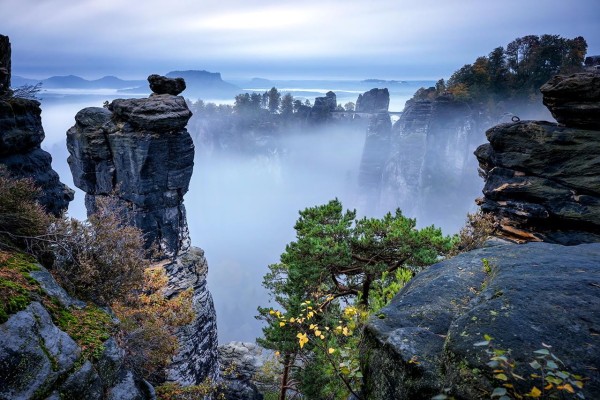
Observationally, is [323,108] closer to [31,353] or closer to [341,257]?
[341,257]

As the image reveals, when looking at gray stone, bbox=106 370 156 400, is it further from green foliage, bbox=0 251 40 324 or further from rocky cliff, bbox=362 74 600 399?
rocky cliff, bbox=362 74 600 399

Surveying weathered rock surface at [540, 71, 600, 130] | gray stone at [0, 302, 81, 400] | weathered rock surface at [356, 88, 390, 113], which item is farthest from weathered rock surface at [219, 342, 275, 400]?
weathered rock surface at [356, 88, 390, 113]

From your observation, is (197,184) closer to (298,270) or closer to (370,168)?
(370,168)

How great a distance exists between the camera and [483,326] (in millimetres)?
4242

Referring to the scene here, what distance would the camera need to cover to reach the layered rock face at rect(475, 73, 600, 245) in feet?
45.3

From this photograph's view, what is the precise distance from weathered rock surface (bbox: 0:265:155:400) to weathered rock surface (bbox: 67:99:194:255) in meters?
19.7

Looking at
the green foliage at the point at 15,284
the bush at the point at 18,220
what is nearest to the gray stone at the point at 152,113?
the bush at the point at 18,220

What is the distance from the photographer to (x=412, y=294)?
6.18m

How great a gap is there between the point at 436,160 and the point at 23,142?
82.2 metres

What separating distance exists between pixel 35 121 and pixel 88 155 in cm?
1037

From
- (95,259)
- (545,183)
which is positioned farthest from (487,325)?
(545,183)

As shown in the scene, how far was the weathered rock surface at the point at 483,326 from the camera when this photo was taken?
12.5 ft

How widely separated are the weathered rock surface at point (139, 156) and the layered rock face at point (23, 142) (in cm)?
808

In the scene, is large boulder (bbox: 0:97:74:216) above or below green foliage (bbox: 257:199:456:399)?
above
